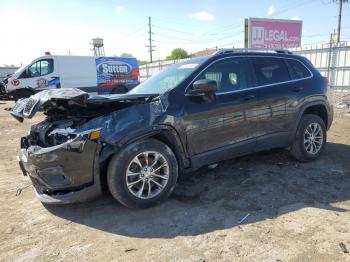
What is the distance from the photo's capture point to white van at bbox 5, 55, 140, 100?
50.3ft

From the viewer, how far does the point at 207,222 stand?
3.29m

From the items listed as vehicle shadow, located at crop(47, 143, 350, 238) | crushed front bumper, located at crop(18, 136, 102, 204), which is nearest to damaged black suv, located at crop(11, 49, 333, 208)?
crushed front bumper, located at crop(18, 136, 102, 204)

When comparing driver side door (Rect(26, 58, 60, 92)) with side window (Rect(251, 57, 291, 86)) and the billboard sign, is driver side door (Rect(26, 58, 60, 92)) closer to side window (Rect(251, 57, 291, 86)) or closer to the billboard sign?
side window (Rect(251, 57, 291, 86))

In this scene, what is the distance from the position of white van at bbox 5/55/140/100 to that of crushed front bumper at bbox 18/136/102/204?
1309 centimetres

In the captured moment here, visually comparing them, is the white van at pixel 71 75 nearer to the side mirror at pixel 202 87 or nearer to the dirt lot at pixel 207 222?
the dirt lot at pixel 207 222

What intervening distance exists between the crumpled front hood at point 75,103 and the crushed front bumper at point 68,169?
42 centimetres

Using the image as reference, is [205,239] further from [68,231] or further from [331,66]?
[331,66]

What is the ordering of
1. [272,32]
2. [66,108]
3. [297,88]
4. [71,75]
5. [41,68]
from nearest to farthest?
[66,108] → [297,88] → [41,68] → [71,75] → [272,32]

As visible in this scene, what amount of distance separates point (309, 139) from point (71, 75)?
43.9 feet

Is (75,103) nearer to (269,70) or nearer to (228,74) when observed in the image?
(228,74)

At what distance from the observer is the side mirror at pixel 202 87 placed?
367 centimetres

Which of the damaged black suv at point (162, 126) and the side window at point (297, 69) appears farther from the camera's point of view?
the side window at point (297, 69)

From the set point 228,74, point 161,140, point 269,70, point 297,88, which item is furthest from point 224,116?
point 297,88

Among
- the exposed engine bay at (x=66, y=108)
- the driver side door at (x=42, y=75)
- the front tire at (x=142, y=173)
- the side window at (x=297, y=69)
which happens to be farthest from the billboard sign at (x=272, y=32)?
the exposed engine bay at (x=66, y=108)
